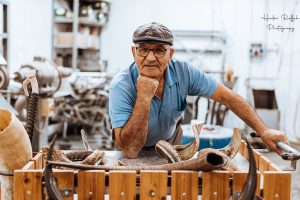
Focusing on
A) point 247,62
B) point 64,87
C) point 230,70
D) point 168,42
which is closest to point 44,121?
point 64,87

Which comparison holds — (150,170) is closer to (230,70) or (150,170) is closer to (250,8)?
(230,70)

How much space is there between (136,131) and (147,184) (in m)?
0.55

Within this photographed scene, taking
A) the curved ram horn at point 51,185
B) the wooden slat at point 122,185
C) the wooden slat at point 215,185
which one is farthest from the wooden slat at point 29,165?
the wooden slat at point 215,185

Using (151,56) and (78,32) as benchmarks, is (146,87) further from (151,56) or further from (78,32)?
(78,32)

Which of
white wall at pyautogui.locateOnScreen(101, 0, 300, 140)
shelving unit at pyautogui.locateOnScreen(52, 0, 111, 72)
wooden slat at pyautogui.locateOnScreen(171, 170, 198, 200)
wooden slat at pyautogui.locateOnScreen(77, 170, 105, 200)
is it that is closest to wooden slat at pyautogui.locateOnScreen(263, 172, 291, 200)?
wooden slat at pyautogui.locateOnScreen(171, 170, 198, 200)

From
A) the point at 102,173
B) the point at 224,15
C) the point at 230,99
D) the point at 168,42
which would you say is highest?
the point at 224,15

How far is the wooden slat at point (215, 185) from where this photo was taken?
4.24 ft

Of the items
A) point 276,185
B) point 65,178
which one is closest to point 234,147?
point 276,185

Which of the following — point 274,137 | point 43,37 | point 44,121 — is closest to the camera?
point 274,137

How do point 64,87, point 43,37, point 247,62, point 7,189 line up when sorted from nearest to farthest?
point 7,189, point 64,87, point 43,37, point 247,62

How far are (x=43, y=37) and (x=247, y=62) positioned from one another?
354 centimetres

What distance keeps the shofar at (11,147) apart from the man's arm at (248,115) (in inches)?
39.3

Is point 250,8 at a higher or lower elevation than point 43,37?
higher

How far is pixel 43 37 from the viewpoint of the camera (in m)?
6.58
